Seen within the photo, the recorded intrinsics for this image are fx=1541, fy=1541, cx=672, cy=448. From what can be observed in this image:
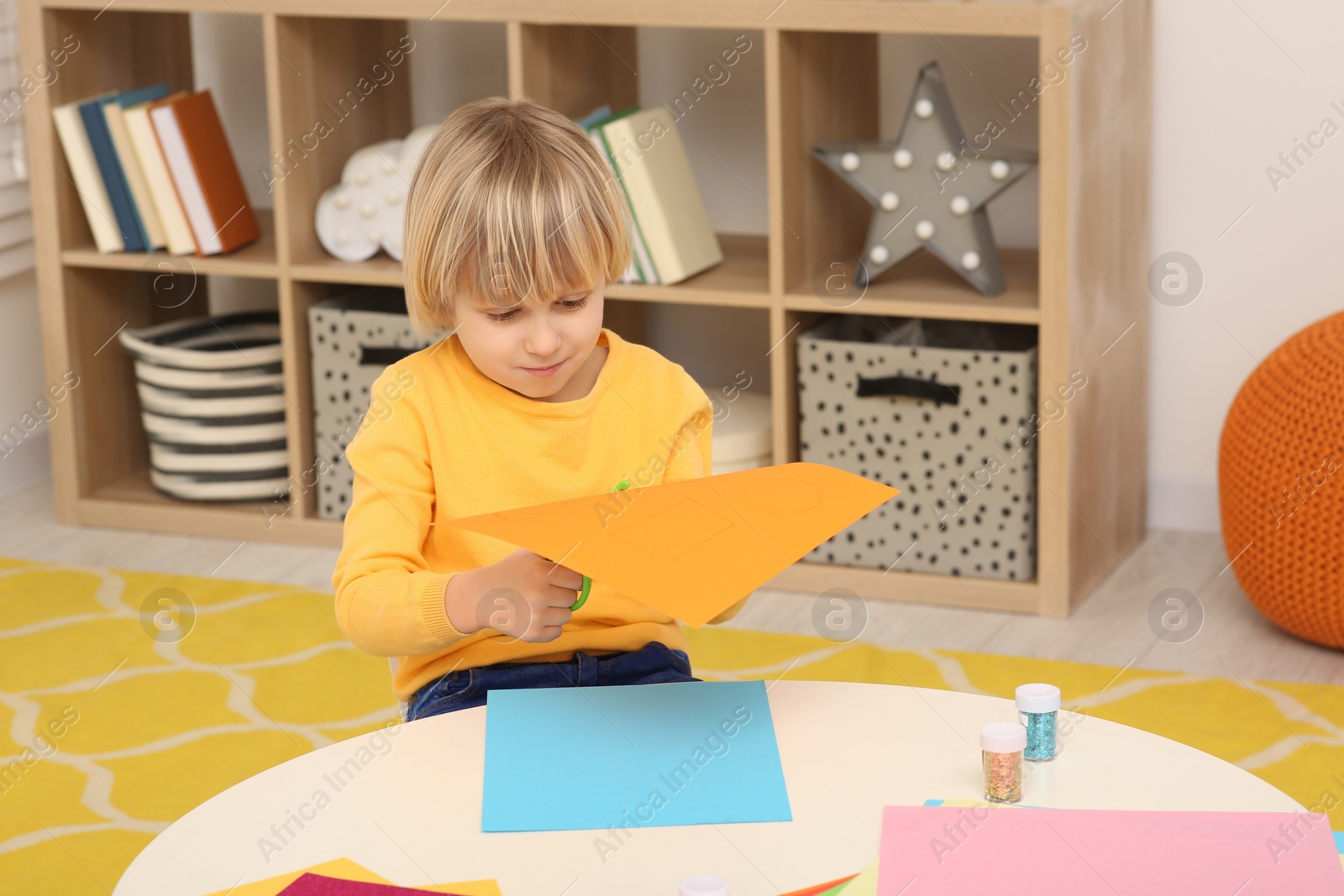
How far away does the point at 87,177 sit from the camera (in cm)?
243

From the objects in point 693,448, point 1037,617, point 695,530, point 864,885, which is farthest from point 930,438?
point 864,885

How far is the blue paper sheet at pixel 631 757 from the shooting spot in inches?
32.5

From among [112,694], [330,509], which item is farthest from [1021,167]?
[112,694]

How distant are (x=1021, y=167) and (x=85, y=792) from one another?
1.37m

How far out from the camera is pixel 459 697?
Result: 111cm

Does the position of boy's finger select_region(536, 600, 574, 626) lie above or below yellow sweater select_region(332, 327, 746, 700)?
below

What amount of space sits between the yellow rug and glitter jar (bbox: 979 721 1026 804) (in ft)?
2.49

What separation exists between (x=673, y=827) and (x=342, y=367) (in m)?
1.68

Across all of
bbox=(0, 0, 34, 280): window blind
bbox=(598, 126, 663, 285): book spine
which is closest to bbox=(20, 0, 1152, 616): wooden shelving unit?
bbox=(598, 126, 663, 285): book spine

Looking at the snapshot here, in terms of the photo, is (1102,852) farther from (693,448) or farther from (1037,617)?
(1037,617)

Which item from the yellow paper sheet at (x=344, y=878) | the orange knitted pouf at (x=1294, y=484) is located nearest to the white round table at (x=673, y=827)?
the yellow paper sheet at (x=344, y=878)

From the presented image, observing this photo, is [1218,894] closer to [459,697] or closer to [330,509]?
[459,697]

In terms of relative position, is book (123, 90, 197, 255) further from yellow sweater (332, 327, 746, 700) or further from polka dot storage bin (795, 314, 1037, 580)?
yellow sweater (332, 327, 746, 700)

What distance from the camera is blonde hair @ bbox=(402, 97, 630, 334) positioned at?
1.08 meters
